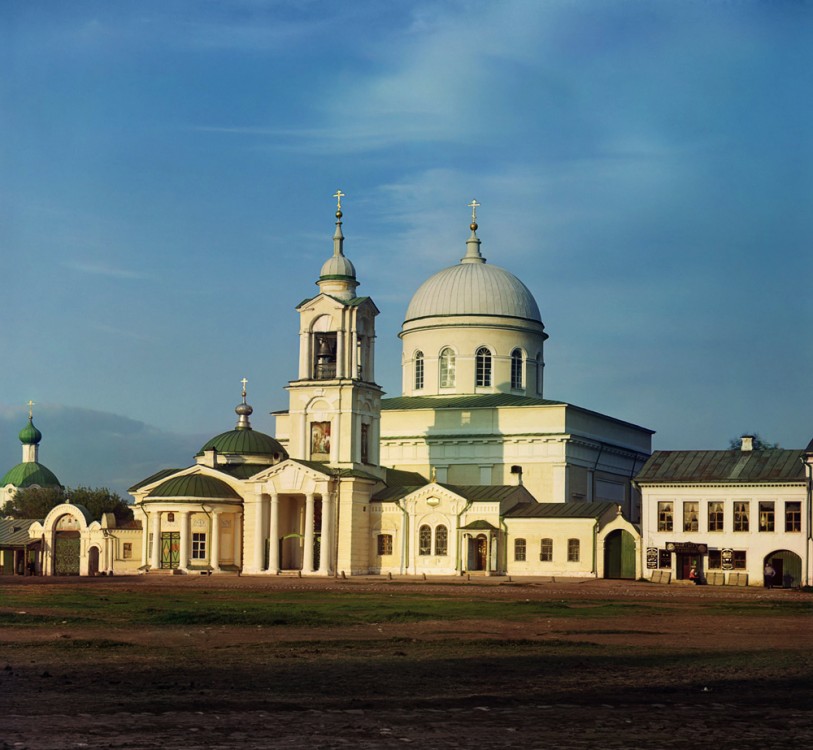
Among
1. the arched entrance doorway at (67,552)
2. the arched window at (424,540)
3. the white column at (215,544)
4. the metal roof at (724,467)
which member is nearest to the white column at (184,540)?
the white column at (215,544)

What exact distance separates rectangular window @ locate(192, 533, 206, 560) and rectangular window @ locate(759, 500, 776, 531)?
2825 centimetres

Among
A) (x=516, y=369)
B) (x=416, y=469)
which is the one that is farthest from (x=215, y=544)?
(x=516, y=369)

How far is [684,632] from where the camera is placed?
92.2 ft

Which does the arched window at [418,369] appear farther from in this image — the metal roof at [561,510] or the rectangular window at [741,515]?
the rectangular window at [741,515]

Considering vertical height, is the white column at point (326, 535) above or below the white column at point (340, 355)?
below

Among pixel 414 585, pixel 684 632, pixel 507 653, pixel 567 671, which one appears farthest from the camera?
pixel 414 585

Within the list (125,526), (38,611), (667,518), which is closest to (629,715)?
(38,611)

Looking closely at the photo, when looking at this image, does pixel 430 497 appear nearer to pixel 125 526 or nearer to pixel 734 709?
pixel 125 526

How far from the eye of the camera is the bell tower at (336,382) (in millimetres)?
75000

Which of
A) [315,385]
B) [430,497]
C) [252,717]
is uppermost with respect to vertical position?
[315,385]

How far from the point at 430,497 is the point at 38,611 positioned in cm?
3935

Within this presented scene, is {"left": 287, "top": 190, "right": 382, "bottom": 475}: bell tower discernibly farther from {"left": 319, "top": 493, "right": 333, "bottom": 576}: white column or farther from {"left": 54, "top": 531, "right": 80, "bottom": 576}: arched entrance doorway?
{"left": 54, "top": 531, "right": 80, "bottom": 576}: arched entrance doorway

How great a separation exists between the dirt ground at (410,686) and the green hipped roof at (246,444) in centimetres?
5220

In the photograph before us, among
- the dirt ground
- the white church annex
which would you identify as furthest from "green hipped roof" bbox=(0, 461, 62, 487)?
the dirt ground
